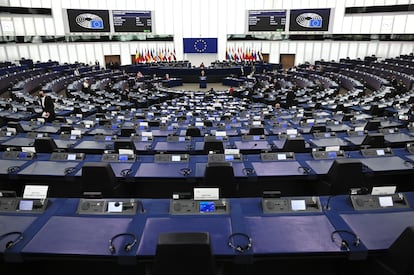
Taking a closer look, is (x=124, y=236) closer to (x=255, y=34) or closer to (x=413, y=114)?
(x=413, y=114)

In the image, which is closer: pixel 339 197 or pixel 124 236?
pixel 124 236

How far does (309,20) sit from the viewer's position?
30422 mm

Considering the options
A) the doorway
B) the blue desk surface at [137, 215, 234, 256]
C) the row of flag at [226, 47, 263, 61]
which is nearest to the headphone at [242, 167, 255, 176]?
the blue desk surface at [137, 215, 234, 256]

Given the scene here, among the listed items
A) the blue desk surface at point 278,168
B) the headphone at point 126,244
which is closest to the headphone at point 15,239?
the headphone at point 126,244

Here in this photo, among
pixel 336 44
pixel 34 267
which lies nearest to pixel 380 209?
pixel 34 267

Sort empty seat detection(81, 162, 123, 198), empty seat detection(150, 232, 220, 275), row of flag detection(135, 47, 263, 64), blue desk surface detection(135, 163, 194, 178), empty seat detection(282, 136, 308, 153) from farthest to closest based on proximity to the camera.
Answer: row of flag detection(135, 47, 263, 64), empty seat detection(282, 136, 308, 153), blue desk surface detection(135, 163, 194, 178), empty seat detection(81, 162, 123, 198), empty seat detection(150, 232, 220, 275)

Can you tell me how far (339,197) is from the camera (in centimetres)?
363

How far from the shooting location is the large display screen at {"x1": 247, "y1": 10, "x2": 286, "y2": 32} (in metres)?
30.7

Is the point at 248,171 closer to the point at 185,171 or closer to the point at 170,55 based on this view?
the point at 185,171

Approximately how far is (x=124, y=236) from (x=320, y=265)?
2180 millimetres

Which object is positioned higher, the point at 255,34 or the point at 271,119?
the point at 255,34

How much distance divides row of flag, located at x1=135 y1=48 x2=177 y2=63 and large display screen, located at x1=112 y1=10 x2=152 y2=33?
2471 millimetres

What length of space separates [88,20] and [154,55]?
7.61 meters

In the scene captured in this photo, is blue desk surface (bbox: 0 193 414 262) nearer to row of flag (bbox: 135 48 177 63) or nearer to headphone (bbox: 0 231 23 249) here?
headphone (bbox: 0 231 23 249)
